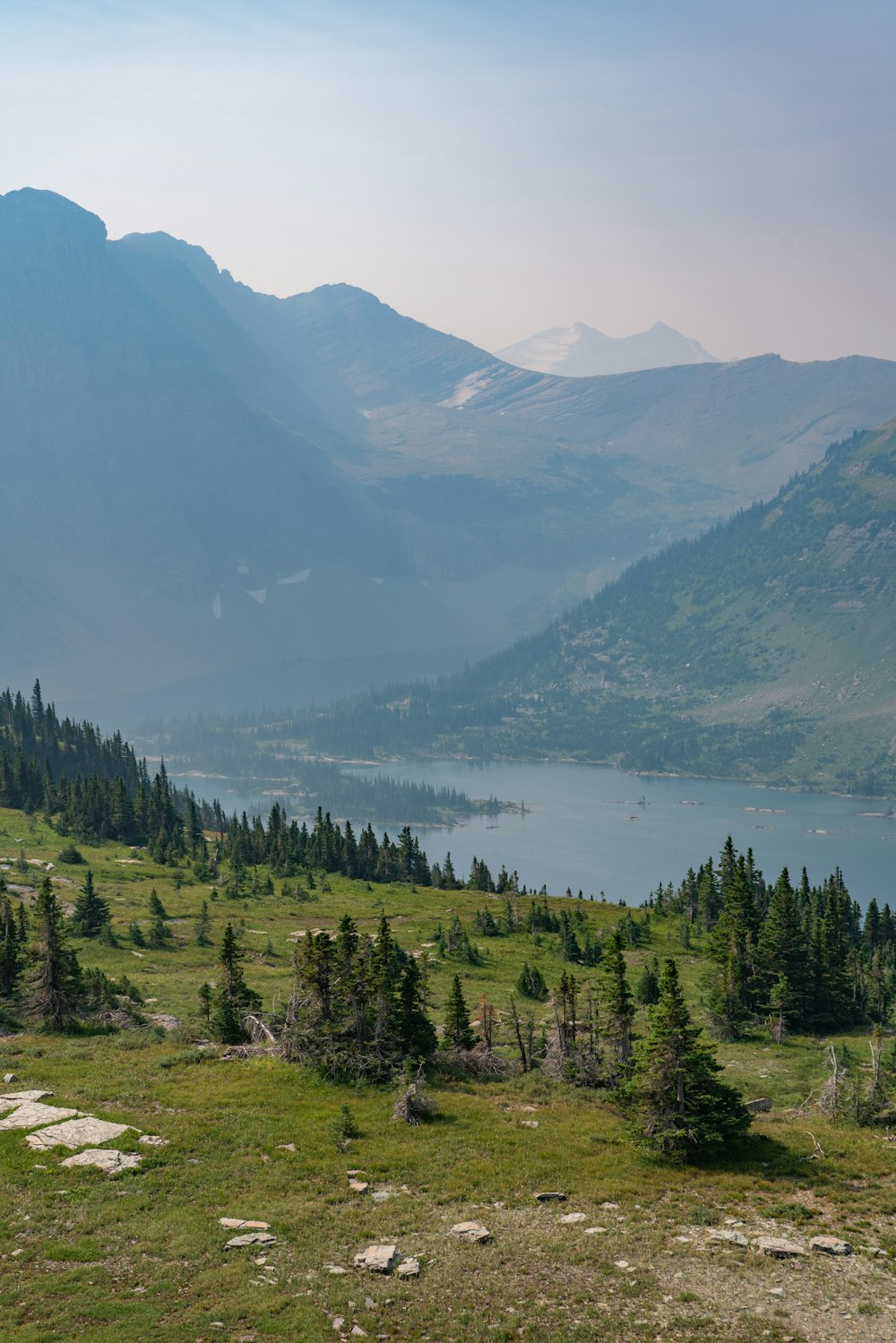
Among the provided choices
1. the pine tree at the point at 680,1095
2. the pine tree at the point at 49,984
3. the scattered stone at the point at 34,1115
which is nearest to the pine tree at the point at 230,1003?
the pine tree at the point at 49,984

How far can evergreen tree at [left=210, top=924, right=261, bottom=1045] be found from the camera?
2507 inches

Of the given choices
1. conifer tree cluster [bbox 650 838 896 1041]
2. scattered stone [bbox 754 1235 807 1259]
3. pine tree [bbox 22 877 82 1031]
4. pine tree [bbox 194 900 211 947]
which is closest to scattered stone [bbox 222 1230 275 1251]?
scattered stone [bbox 754 1235 807 1259]

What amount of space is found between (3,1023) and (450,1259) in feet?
123

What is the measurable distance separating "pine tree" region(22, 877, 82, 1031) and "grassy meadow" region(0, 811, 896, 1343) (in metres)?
2.38

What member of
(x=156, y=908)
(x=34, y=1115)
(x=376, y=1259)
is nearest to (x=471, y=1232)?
(x=376, y=1259)

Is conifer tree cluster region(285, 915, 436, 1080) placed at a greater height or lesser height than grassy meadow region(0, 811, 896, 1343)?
greater

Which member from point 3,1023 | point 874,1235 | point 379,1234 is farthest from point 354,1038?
point 874,1235

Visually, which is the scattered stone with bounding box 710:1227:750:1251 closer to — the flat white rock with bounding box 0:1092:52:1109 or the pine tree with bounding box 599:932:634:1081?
the pine tree with bounding box 599:932:634:1081

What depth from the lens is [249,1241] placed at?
38.0 metres

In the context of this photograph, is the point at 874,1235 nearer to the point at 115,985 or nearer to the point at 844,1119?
the point at 844,1119

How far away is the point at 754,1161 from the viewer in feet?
156

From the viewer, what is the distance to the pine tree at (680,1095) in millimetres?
47969

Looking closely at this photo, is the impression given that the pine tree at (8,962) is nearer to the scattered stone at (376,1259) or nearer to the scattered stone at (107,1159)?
the scattered stone at (107,1159)

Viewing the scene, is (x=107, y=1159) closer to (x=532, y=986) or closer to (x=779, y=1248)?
(x=779, y=1248)
